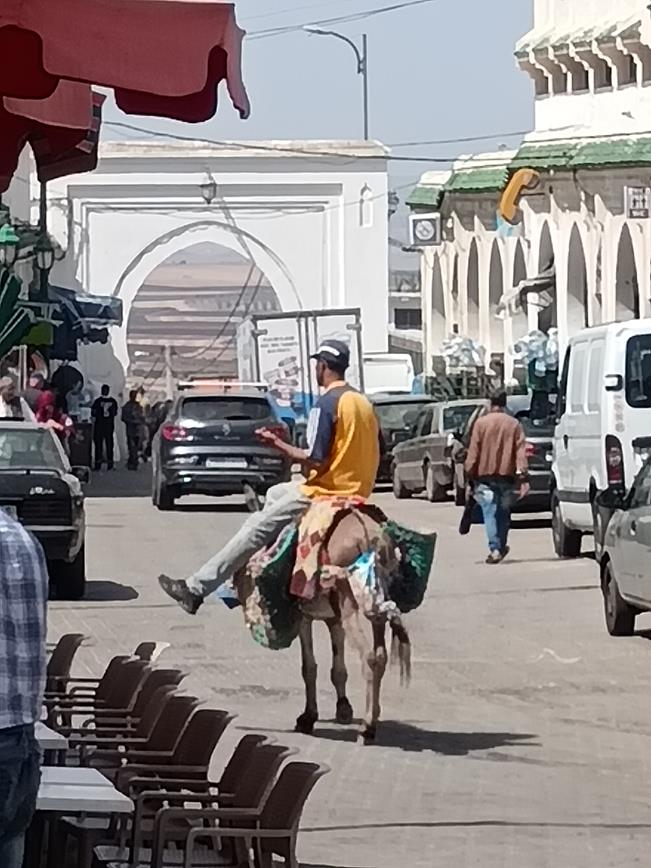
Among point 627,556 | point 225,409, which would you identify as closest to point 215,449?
point 225,409

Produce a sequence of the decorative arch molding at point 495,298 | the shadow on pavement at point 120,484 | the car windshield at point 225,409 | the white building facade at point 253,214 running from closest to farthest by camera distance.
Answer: the car windshield at point 225,409, the shadow on pavement at point 120,484, the white building facade at point 253,214, the decorative arch molding at point 495,298

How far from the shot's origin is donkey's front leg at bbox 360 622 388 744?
11.4 meters

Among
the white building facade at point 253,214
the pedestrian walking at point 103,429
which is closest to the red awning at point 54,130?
the pedestrian walking at point 103,429

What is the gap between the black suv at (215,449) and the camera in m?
31.1

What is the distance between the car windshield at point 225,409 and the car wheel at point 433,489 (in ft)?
9.89

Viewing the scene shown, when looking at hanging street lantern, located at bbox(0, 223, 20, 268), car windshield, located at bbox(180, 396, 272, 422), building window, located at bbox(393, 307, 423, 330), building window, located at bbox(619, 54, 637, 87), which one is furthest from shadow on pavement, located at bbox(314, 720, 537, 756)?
building window, located at bbox(393, 307, 423, 330)

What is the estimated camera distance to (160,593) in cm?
2002

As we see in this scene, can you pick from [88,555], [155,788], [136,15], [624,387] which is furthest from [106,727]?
[88,555]

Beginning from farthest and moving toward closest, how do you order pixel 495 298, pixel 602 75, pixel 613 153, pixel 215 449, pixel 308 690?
1. pixel 495 298
2. pixel 602 75
3. pixel 613 153
4. pixel 215 449
5. pixel 308 690

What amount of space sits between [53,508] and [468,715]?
6536 millimetres

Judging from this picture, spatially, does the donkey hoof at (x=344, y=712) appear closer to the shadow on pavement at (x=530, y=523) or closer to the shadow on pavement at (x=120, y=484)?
the shadow on pavement at (x=530, y=523)

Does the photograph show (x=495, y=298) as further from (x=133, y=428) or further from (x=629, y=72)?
(x=133, y=428)

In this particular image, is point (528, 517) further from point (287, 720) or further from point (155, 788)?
point (155, 788)

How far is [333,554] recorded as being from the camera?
1138 centimetres
